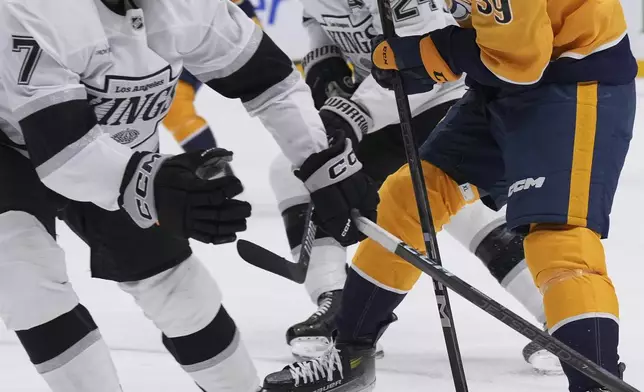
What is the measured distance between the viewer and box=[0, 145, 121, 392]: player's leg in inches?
65.9

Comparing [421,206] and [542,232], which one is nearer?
[542,232]

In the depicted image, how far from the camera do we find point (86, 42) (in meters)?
1.63

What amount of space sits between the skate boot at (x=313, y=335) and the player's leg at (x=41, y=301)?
2.27ft

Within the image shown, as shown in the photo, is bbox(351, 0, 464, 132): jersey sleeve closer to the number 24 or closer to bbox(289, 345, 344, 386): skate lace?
the number 24

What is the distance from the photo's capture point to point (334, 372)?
2018mm

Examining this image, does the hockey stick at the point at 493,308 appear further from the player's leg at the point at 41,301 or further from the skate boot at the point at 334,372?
the player's leg at the point at 41,301

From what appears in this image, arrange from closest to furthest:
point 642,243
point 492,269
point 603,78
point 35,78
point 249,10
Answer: point 35,78 → point 603,78 → point 492,269 → point 642,243 → point 249,10

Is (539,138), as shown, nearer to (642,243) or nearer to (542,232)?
(542,232)

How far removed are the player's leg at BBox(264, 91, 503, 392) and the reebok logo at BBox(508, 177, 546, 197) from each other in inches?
8.4

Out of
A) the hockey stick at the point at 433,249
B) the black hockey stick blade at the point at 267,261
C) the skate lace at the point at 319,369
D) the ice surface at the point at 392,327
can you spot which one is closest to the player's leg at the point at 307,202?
the ice surface at the point at 392,327

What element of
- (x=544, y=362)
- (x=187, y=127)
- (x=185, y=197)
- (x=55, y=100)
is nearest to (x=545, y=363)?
(x=544, y=362)

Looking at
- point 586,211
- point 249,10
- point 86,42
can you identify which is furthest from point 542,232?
point 249,10

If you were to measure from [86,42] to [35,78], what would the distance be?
4.0 inches

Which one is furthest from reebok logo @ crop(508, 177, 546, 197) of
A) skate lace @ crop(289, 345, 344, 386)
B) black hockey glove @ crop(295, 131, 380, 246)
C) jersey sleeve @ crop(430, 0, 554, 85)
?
skate lace @ crop(289, 345, 344, 386)
